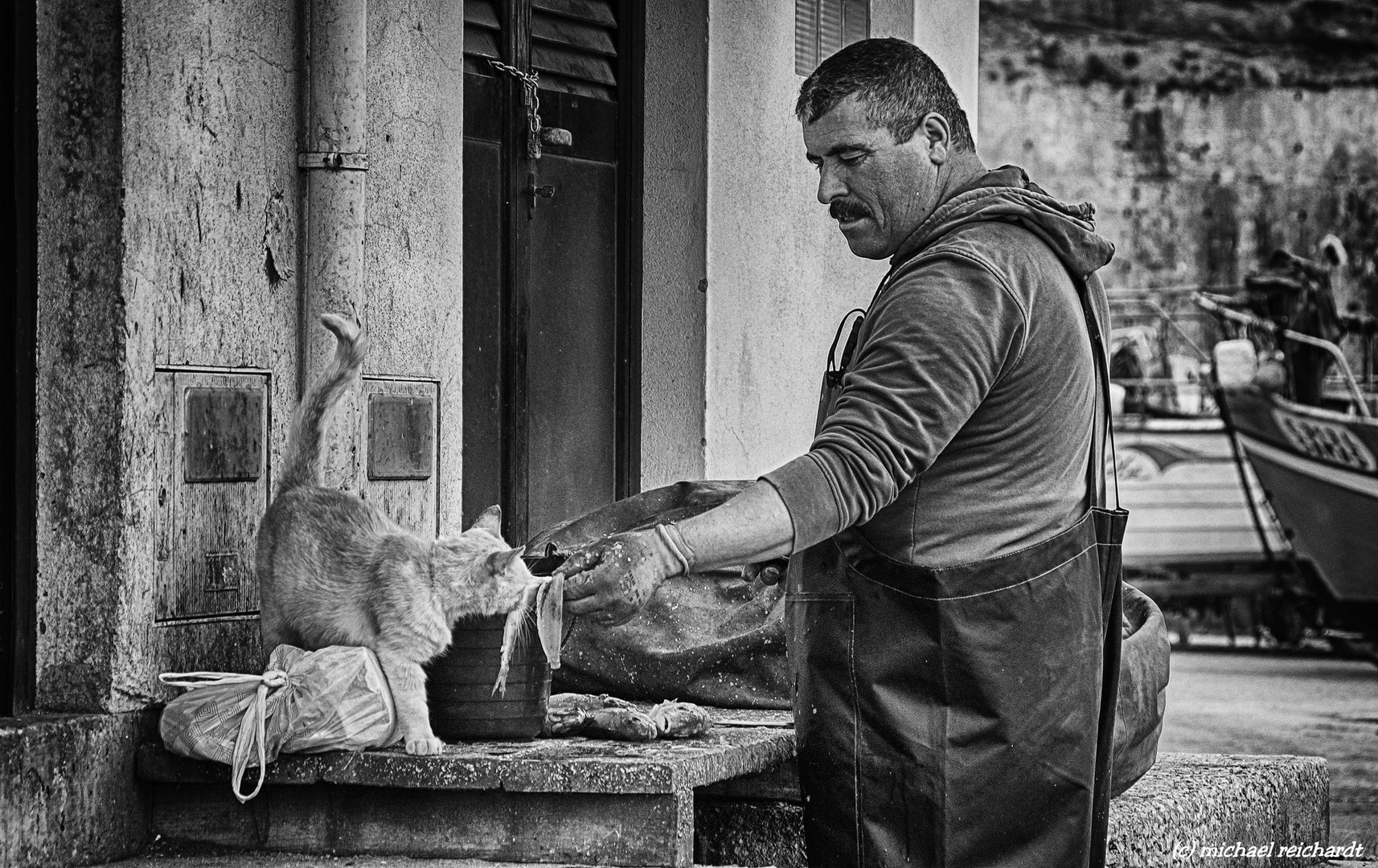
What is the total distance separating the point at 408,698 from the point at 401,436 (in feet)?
3.60

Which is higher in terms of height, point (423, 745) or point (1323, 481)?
point (1323, 481)

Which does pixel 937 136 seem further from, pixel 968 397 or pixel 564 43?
pixel 564 43

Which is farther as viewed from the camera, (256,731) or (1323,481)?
(1323,481)

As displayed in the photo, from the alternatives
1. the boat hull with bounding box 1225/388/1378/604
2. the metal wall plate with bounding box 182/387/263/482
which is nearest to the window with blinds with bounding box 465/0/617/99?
the metal wall plate with bounding box 182/387/263/482

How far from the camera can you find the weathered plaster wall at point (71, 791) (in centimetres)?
353

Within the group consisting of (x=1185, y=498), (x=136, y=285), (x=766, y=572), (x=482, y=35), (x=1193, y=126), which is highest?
(x=1193, y=126)

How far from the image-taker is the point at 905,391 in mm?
2957

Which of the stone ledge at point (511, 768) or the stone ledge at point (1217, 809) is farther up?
the stone ledge at point (511, 768)

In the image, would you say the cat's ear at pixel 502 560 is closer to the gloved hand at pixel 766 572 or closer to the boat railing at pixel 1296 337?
the gloved hand at pixel 766 572

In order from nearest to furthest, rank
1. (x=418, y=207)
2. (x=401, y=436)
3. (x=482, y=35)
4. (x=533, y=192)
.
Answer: (x=401, y=436), (x=418, y=207), (x=482, y=35), (x=533, y=192)

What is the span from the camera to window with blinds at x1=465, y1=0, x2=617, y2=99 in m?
5.52

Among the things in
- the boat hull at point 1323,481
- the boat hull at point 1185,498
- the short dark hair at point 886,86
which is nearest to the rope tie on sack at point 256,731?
the short dark hair at point 886,86

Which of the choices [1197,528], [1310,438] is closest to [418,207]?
[1310,438]

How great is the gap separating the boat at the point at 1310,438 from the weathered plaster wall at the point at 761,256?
1044 centimetres
